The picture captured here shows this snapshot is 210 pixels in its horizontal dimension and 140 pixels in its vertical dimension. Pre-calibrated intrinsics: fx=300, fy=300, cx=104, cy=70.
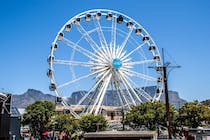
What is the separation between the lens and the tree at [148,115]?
58812 millimetres

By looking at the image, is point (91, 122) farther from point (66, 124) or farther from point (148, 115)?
point (148, 115)

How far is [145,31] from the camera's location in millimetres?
64875

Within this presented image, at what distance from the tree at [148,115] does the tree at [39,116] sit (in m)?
21.9

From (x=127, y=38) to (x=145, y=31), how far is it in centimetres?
498

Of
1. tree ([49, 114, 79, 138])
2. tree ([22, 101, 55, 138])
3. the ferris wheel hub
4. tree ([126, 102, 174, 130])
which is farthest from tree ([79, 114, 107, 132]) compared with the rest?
tree ([22, 101, 55, 138])

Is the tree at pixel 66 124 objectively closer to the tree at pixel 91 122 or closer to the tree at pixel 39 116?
the tree at pixel 39 116

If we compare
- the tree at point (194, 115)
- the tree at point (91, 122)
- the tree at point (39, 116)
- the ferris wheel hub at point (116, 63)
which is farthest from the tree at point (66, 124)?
the tree at point (194, 115)

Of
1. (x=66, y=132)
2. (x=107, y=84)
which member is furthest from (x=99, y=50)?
(x=66, y=132)

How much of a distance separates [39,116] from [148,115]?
1103 inches

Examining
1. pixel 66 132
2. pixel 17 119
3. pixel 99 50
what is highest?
pixel 99 50

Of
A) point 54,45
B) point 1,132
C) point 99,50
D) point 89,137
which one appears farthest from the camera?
point 99,50

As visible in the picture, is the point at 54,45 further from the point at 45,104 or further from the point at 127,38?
Answer: the point at 45,104

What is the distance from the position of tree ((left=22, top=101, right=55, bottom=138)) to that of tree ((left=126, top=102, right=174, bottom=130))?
21944mm

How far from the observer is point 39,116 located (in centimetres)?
7231
